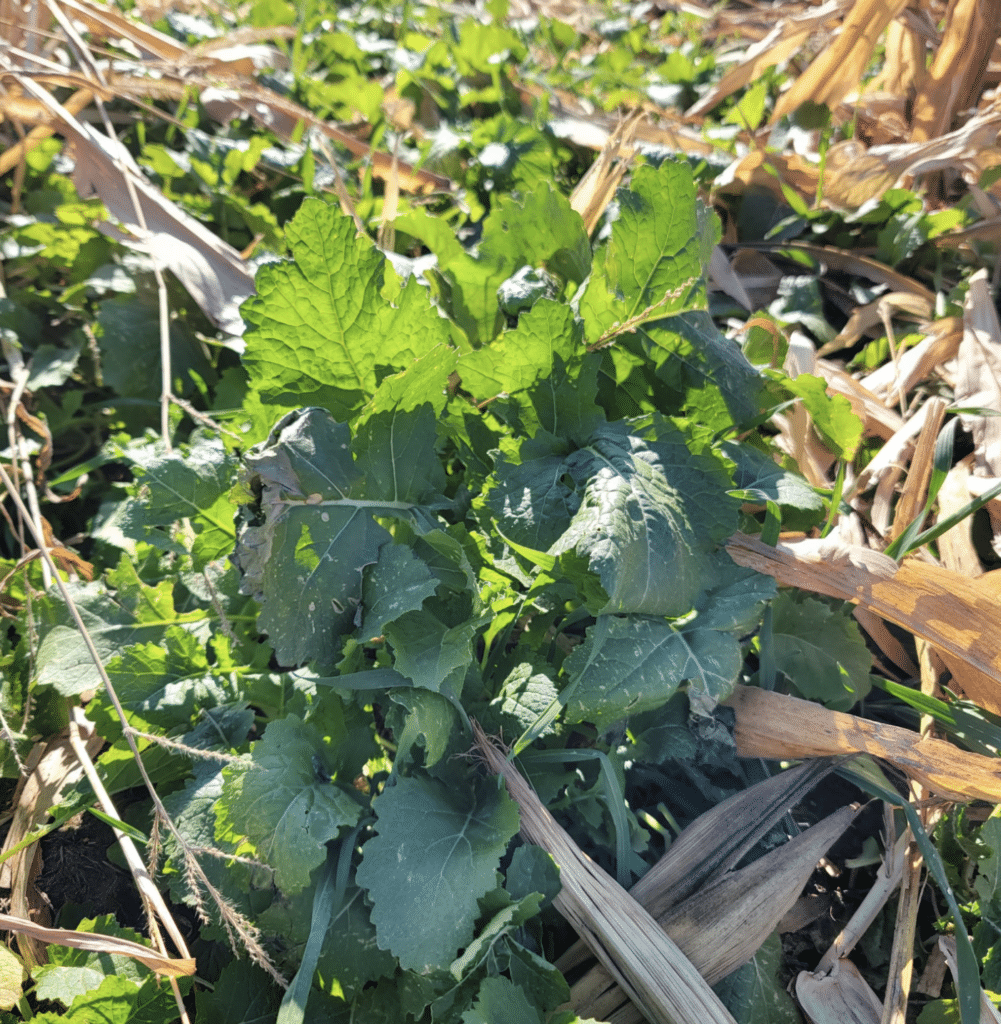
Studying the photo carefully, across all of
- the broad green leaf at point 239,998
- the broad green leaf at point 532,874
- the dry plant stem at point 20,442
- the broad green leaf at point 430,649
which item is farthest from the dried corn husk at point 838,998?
the dry plant stem at point 20,442

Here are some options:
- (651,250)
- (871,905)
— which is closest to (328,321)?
(651,250)

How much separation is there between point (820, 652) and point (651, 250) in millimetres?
904

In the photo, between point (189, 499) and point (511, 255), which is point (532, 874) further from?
point (511, 255)

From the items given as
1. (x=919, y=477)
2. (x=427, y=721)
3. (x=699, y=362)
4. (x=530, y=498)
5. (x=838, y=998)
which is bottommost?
(x=838, y=998)

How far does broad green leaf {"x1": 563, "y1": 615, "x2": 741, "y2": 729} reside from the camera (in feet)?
4.64

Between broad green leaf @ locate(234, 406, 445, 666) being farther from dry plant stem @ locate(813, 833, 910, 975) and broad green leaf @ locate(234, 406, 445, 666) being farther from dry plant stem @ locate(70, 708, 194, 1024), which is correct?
dry plant stem @ locate(813, 833, 910, 975)

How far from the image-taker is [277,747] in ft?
4.78

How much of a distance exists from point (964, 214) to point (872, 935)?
2.03 meters

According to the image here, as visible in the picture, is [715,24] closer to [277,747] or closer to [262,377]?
[262,377]

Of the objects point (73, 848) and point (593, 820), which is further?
point (73, 848)

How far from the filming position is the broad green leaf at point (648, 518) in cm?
139

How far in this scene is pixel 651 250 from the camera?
1.66 m

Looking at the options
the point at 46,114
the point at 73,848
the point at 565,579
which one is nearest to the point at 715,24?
the point at 46,114

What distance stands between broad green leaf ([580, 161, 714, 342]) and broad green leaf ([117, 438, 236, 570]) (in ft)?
2.83
